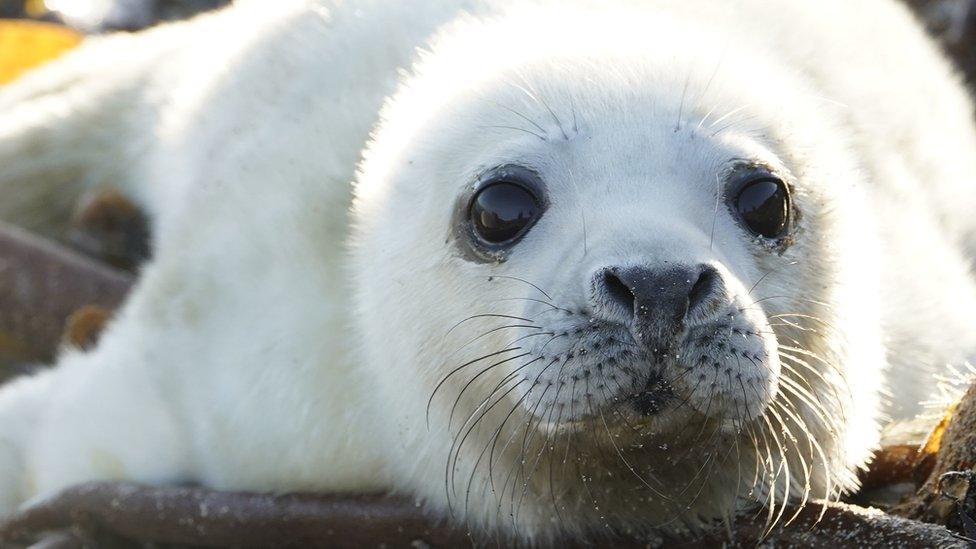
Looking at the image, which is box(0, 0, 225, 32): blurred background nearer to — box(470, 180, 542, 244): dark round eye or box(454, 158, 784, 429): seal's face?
box(470, 180, 542, 244): dark round eye

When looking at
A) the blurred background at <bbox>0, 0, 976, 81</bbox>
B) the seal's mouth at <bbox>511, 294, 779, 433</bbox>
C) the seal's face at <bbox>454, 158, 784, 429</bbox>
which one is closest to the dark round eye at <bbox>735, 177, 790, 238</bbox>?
the seal's face at <bbox>454, 158, 784, 429</bbox>

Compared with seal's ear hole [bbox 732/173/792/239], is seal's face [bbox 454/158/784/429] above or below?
below

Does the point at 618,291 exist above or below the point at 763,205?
Answer: below

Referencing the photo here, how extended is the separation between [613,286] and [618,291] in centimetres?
1

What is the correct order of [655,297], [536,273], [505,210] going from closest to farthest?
[655,297], [536,273], [505,210]

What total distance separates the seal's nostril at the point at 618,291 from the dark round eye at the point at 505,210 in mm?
344

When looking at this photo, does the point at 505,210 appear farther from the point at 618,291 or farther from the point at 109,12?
the point at 109,12

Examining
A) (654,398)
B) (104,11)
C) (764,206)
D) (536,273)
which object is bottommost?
(654,398)

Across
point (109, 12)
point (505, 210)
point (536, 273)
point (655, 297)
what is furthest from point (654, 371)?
point (109, 12)

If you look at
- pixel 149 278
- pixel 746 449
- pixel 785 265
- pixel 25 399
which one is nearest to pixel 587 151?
pixel 785 265

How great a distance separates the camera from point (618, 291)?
210 cm

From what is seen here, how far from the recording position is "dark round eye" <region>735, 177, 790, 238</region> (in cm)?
243

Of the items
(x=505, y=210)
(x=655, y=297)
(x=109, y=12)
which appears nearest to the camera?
(x=655, y=297)

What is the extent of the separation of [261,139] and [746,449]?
1.45 meters
